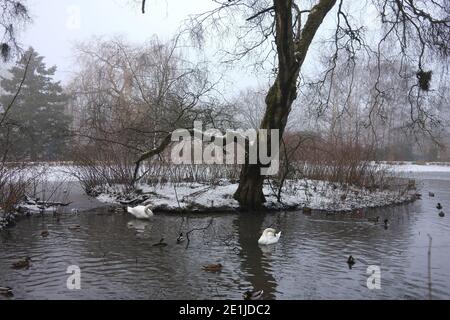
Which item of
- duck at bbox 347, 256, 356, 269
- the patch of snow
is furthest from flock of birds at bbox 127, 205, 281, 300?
duck at bbox 347, 256, 356, 269

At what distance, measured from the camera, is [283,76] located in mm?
13297

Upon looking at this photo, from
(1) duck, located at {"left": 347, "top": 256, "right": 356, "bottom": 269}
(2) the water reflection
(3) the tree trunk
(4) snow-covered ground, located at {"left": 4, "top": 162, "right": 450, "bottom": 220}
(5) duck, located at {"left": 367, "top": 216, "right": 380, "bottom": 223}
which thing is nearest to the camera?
(2) the water reflection

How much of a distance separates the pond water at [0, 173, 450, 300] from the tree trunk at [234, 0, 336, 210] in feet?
4.32

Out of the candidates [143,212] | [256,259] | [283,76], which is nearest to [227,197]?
[143,212]

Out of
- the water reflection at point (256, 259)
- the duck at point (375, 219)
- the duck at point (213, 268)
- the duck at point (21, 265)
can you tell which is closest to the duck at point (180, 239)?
the water reflection at point (256, 259)

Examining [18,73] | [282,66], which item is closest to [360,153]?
[282,66]

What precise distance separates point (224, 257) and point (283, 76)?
6317mm

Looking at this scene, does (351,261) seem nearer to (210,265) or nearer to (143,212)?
(210,265)

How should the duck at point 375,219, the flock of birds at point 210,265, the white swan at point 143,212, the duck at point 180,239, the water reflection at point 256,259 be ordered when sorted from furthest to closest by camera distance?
the duck at point 375,219, the white swan at point 143,212, the duck at point 180,239, the water reflection at point 256,259, the flock of birds at point 210,265

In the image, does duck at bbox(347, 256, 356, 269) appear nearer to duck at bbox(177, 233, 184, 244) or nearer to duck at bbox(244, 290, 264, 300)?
duck at bbox(244, 290, 264, 300)

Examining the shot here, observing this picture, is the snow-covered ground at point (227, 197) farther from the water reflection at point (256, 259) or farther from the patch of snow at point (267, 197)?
the water reflection at point (256, 259)

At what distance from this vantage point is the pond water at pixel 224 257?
688 centimetres

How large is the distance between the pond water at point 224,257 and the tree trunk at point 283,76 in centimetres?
132

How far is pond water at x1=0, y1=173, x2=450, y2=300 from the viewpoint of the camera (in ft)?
22.6
